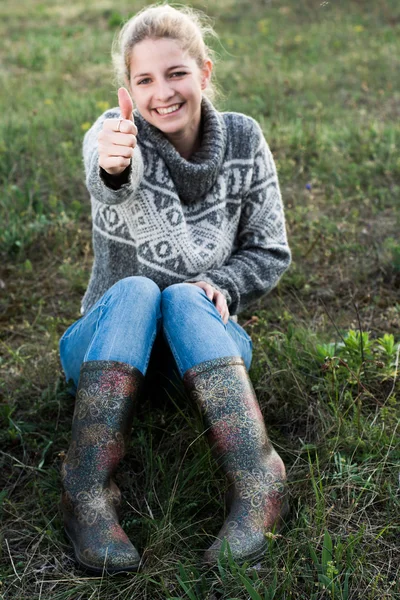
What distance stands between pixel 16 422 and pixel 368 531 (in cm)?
123

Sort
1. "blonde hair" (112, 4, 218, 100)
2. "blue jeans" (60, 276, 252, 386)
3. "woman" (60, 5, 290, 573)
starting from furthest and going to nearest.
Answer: "blonde hair" (112, 4, 218, 100), "blue jeans" (60, 276, 252, 386), "woman" (60, 5, 290, 573)

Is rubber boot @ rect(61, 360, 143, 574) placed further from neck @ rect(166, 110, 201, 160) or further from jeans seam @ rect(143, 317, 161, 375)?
neck @ rect(166, 110, 201, 160)

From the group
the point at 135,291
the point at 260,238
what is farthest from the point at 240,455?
the point at 260,238

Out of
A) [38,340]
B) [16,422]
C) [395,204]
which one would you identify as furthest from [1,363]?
[395,204]

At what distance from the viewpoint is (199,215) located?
2.46 meters

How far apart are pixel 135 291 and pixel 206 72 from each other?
0.90 m

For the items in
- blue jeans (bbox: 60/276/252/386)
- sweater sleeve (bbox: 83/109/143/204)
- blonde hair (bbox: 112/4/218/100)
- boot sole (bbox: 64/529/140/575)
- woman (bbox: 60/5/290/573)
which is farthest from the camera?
blonde hair (bbox: 112/4/218/100)

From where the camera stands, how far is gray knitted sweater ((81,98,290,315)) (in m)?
2.35

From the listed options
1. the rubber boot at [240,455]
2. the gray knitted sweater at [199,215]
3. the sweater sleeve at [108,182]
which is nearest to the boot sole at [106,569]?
the rubber boot at [240,455]

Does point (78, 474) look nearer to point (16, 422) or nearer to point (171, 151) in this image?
point (16, 422)

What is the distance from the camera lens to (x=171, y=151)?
2363 mm

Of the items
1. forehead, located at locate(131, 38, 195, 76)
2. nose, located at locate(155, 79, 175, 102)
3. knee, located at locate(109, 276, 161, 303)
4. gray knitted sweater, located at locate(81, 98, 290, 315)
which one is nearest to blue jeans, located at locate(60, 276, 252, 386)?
knee, located at locate(109, 276, 161, 303)

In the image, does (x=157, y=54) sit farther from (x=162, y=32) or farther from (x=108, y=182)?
(x=108, y=182)

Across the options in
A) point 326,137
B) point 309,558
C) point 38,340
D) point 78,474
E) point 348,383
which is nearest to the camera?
point 309,558
